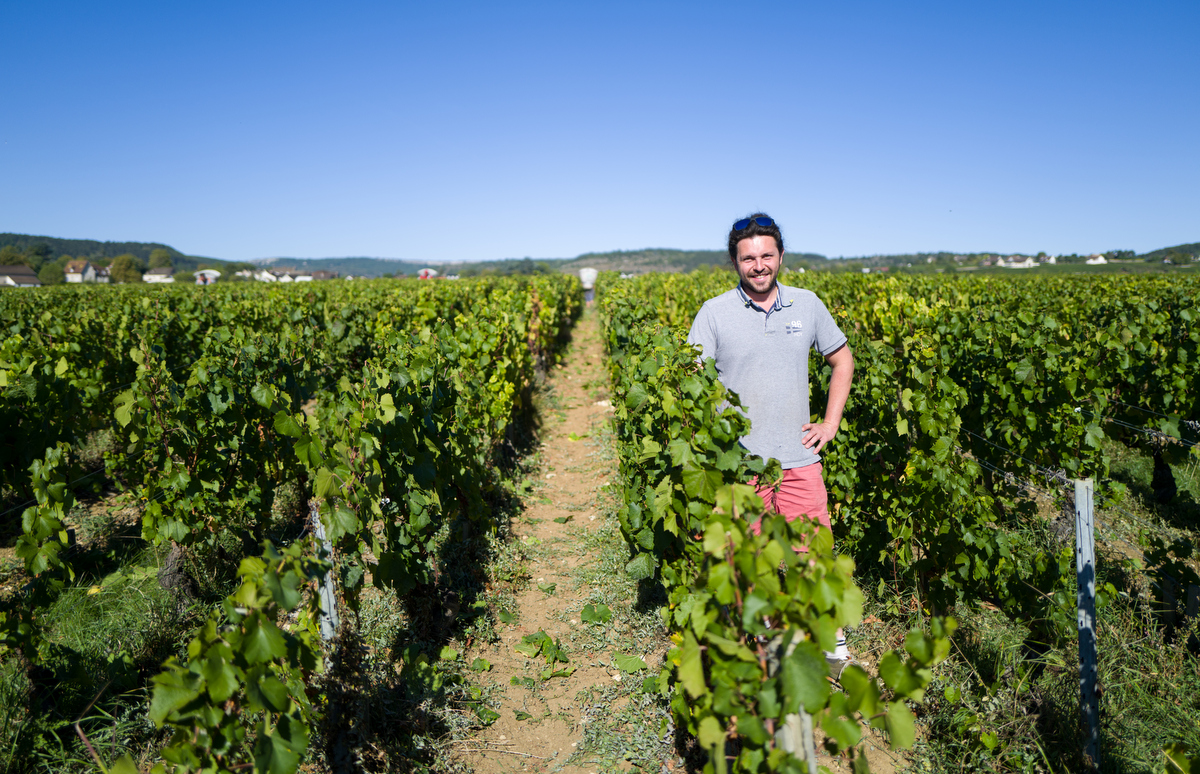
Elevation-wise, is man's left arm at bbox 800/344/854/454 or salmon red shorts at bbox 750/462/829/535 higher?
man's left arm at bbox 800/344/854/454

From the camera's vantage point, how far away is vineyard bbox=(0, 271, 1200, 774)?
5.48ft

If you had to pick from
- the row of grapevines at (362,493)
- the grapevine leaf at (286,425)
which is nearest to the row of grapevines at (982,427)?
the row of grapevines at (362,493)

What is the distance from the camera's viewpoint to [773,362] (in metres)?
2.76

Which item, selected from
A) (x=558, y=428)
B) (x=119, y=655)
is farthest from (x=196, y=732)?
(x=558, y=428)

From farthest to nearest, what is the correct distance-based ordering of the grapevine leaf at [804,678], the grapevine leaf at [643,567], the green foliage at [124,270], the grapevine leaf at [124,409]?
the green foliage at [124,270], the grapevine leaf at [124,409], the grapevine leaf at [643,567], the grapevine leaf at [804,678]

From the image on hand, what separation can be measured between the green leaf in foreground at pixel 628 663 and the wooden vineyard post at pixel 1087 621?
6.17ft

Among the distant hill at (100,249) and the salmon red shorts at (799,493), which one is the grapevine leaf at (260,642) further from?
the distant hill at (100,249)

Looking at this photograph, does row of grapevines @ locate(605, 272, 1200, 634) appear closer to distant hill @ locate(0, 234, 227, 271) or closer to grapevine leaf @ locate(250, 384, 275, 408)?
grapevine leaf @ locate(250, 384, 275, 408)

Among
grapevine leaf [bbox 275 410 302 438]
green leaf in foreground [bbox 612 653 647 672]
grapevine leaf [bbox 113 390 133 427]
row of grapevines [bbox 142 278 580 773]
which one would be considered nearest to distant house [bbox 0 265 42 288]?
grapevine leaf [bbox 113 390 133 427]

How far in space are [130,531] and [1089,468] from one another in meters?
6.90

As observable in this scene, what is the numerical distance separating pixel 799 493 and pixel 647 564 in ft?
2.78

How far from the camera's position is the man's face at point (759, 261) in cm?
272

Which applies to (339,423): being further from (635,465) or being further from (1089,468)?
(1089,468)

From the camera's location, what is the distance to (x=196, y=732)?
1.67m
